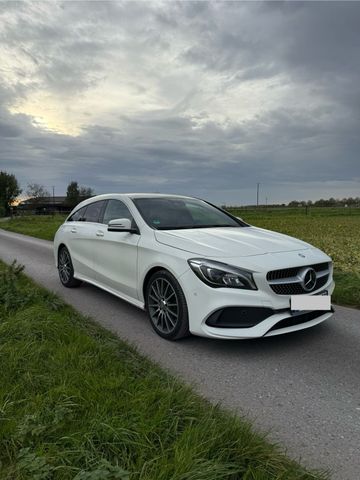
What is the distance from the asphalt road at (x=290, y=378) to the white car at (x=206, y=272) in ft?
0.91

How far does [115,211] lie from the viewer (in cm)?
527

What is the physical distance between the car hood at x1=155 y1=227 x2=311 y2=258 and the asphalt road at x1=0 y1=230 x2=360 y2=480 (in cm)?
97

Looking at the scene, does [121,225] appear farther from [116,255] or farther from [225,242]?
[225,242]

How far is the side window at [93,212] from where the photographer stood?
5.77 meters

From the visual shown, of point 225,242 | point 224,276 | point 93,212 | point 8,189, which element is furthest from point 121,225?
point 8,189

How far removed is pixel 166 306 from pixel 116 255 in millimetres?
1224

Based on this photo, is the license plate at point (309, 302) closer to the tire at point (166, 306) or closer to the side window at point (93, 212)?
the tire at point (166, 306)

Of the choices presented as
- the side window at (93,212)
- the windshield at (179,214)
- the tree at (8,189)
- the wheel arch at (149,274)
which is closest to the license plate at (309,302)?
the wheel arch at (149,274)

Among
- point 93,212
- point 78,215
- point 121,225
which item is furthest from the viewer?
point 78,215

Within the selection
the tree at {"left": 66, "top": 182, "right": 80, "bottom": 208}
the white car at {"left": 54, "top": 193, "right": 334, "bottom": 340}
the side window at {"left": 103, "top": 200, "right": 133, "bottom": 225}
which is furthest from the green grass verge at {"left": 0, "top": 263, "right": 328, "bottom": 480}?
the tree at {"left": 66, "top": 182, "right": 80, "bottom": 208}

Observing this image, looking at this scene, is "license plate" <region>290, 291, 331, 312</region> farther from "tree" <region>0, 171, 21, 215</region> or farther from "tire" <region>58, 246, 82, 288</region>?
"tree" <region>0, 171, 21, 215</region>

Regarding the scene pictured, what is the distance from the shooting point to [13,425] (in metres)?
2.27

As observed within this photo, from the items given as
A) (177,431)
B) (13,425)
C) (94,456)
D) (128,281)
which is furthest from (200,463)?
(128,281)

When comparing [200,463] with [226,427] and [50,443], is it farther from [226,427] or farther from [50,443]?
[50,443]
